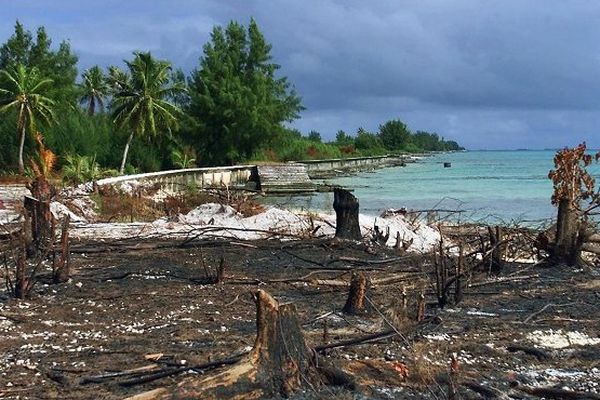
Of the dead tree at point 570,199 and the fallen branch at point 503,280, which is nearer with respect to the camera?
the fallen branch at point 503,280

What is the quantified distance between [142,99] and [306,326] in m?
41.7

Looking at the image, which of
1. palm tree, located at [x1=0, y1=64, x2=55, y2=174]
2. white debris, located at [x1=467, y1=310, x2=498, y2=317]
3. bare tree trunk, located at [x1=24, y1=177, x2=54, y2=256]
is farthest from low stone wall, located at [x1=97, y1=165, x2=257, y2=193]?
white debris, located at [x1=467, y1=310, x2=498, y2=317]

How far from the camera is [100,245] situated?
1076 centimetres

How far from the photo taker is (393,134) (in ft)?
498

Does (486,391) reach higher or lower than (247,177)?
higher

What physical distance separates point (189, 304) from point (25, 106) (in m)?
36.2

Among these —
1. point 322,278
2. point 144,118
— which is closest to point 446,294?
point 322,278

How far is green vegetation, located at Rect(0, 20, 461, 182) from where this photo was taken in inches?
1652

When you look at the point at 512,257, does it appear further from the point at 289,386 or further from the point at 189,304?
the point at 289,386

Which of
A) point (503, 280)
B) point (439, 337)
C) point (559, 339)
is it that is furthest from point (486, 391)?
point (503, 280)

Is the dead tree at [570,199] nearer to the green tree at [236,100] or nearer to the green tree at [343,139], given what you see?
the green tree at [236,100]

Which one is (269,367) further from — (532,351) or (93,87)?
(93,87)

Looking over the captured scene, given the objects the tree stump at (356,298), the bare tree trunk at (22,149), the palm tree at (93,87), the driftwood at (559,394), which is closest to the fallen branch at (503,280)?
the tree stump at (356,298)

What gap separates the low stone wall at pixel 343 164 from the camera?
68375mm
